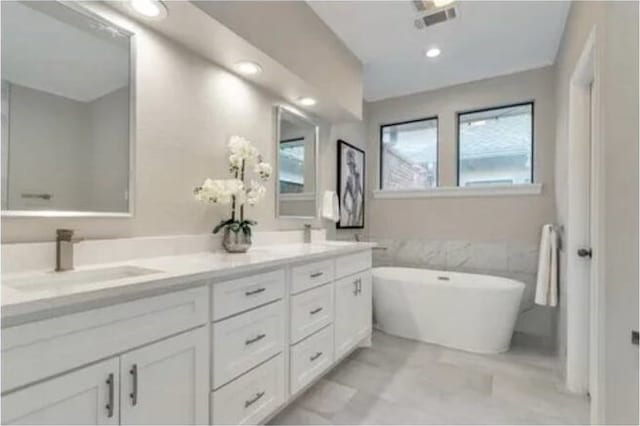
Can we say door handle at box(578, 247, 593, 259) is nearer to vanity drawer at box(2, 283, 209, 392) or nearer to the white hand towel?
the white hand towel

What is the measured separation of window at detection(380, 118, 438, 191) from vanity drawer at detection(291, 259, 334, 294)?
2091 millimetres

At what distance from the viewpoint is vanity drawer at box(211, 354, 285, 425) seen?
1358mm

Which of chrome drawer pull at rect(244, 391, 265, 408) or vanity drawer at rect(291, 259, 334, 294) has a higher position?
vanity drawer at rect(291, 259, 334, 294)

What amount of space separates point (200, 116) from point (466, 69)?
8.68ft

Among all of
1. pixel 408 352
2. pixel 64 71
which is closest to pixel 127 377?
pixel 64 71

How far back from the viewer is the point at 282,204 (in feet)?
8.61

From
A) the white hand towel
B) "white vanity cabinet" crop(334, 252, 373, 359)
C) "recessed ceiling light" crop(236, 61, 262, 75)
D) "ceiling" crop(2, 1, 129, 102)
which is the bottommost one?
"white vanity cabinet" crop(334, 252, 373, 359)

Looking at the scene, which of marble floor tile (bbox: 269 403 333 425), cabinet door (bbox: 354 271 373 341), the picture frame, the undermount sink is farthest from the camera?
the picture frame

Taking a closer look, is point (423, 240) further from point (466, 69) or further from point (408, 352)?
point (466, 69)

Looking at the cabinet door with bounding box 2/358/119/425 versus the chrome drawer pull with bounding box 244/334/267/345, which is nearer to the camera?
the cabinet door with bounding box 2/358/119/425

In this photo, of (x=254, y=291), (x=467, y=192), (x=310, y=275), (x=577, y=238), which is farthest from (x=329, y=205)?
(x=577, y=238)

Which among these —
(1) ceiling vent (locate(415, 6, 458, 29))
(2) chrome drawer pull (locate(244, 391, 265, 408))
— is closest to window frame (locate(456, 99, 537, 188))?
(1) ceiling vent (locate(415, 6, 458, 29))

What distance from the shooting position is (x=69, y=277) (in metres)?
1.24

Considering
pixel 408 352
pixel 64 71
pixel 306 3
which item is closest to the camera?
pixel 64 71
